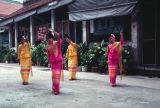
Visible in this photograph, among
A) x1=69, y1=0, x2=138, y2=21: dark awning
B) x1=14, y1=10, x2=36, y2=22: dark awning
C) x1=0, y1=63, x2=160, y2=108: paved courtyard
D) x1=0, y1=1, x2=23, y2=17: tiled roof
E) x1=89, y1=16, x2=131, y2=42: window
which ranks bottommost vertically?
x1=0, y1=63, x2=160, y2=108: paved courtyard

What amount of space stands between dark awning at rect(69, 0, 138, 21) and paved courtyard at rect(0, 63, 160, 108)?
9.42 feet

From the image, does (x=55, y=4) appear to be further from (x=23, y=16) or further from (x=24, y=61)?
(x=24, y=61)

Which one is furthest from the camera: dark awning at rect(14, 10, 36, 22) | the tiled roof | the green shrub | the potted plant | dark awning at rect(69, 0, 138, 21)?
the tiled roof

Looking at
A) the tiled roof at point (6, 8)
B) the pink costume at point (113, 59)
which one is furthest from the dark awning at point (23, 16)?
the tiled roof at point (6, 8)

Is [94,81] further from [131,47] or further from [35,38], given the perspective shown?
[35,38]

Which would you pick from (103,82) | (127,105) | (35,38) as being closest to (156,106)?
(127,105)

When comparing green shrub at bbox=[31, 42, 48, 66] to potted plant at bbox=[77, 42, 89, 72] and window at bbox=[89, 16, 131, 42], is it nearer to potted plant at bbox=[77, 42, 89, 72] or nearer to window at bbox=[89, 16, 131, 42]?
potted plant at bbox=[77, 42, 89, 72]

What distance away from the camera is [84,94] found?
9359 mm

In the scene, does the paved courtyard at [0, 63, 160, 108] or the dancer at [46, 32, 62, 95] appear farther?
the dancer at [46, 32, 62, 95]

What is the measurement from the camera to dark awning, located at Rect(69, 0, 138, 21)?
1338cm

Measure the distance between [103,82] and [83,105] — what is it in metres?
4.03

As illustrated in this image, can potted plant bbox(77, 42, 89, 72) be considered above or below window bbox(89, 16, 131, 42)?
below

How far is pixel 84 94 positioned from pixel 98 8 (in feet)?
21.0

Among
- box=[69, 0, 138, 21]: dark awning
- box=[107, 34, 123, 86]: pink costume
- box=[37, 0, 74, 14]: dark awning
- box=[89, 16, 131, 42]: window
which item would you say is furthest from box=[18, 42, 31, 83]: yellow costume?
box=[37, 0, 74, 14]: dark awning
